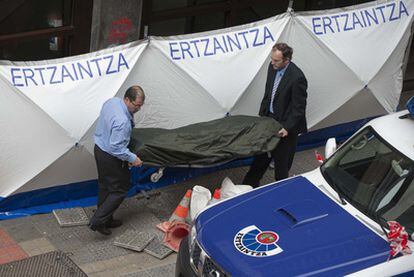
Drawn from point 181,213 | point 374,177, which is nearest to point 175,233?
point 181,213

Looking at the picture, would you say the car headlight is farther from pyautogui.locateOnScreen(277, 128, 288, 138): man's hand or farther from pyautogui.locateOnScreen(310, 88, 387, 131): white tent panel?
pyautogui.locateOnScreen(310, 88, 387, 131): white tent panel

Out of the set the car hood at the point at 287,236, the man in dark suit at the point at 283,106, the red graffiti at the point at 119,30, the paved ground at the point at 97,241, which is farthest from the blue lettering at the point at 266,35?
the car hood at the point at 287,236

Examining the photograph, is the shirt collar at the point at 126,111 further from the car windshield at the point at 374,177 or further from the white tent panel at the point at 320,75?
the white tent panel at the point at 320,75

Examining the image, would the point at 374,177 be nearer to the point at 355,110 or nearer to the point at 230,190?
the point at 230,190

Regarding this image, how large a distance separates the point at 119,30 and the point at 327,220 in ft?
15.6

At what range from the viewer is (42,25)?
1040 cm

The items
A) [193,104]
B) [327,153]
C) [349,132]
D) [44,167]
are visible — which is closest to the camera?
[327,153]

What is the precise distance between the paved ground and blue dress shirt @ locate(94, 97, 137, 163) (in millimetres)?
1014

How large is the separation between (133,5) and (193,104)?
1.91 meters

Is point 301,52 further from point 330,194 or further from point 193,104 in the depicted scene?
point 330,194

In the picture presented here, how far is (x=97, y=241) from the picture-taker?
28.7ft

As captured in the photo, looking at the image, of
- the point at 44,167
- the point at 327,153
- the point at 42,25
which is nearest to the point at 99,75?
the point at 44,167

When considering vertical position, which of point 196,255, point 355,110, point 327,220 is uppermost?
point 327,220

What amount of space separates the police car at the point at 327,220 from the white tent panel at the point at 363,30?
270cm
